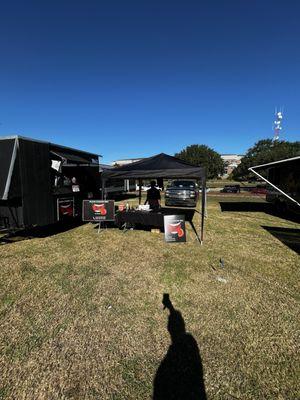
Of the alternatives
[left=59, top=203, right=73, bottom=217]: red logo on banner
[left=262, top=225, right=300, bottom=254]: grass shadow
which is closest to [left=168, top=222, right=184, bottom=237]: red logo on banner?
[left=59, top=203, right=73, bottom=217]: red logo on banner

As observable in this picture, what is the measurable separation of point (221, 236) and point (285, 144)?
84.9 m

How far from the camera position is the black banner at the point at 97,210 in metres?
8.31

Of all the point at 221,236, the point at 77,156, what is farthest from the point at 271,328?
Result: the point at 77,156

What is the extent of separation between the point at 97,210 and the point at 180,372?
643 centimetres

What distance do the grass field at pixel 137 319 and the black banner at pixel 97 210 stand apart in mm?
1654

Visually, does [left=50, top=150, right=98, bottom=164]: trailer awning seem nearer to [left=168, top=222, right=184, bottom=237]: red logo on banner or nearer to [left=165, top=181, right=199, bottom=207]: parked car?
[left=168, top=222, right=184, bottom=237]: red logo on banner

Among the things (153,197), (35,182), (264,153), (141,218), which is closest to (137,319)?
(35,182)

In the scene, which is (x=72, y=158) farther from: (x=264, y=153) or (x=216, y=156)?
(x=216, y=156)

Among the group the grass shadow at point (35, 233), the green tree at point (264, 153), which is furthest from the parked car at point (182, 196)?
the green tree at point (264, 153)

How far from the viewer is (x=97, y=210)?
856 cm

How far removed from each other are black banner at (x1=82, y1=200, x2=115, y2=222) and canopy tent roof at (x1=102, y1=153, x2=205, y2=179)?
96cm

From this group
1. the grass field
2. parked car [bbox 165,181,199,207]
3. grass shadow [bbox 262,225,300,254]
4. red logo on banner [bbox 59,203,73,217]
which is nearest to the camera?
the grass field

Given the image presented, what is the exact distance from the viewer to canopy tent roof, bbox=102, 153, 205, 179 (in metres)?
7.63

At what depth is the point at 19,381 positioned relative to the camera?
257 cm
